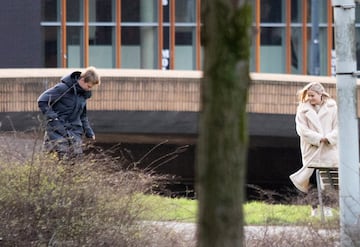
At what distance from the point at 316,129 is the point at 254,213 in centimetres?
163

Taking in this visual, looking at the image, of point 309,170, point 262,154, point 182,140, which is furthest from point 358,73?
point 262,154

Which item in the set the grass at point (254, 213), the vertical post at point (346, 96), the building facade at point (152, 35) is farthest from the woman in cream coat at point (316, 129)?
the building facade at point (152, 35)

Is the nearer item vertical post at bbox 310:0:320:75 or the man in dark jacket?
the man in dark jacket

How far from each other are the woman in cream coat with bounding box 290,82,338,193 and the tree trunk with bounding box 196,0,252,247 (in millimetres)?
6842

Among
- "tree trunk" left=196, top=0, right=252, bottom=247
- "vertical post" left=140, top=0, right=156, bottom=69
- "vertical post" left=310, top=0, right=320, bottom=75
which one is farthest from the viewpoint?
"vertical post" left=140, top=0, right=156, bottom=69

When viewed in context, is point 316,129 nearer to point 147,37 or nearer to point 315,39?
point 315,39

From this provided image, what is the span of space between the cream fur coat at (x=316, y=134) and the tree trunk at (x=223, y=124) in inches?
269

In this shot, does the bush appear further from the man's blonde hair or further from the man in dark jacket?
the man's blonde hair

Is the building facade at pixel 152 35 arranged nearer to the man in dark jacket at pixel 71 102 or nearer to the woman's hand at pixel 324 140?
the man in dark jacket at pixel 71 102

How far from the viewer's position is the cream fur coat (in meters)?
10.9

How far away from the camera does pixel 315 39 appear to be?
27969 millimetres

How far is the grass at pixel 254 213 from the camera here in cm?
811

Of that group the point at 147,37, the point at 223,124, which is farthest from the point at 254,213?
the point at 147,37

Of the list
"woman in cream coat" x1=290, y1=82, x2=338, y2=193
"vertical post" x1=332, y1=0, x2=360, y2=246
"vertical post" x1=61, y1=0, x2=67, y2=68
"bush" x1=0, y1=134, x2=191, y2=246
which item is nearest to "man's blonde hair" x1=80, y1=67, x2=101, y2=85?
"woman in cream coat" x1=290, y1=82, x2=338, y2=193
